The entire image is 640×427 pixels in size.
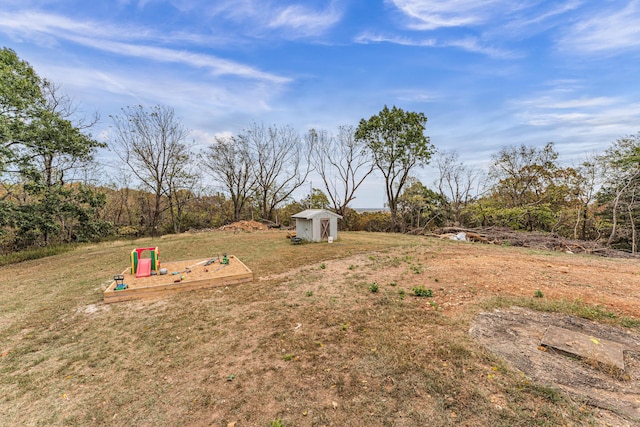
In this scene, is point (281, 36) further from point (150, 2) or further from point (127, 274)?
point (127, 274)

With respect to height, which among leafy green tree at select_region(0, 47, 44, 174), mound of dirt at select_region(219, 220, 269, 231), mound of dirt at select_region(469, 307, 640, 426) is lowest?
mound of dirt at select_region(469, 307, 640, 426)

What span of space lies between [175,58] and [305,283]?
12.1 metres

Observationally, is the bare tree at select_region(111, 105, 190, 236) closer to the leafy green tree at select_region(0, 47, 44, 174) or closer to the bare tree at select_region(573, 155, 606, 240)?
the leafy green tree at select_region(0, 47, 44, 174)

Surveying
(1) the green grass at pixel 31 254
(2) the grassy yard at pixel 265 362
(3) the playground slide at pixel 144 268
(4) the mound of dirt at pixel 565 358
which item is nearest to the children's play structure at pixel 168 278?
(3) the playground slide at pixel 144 268

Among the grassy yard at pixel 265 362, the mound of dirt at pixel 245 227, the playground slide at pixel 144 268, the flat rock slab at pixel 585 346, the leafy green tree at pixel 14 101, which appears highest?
the leafy green tree at pixel 14 101

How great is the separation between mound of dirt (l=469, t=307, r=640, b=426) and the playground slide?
7.83 meters

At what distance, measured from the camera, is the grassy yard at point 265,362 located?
2.28 m

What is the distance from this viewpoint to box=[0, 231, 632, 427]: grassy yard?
2277mm

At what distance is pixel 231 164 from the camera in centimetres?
2295

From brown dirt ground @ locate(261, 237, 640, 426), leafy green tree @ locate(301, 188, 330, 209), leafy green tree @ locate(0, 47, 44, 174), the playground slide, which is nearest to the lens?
brown dirt ground @ locate(261, 237, 640, 426)

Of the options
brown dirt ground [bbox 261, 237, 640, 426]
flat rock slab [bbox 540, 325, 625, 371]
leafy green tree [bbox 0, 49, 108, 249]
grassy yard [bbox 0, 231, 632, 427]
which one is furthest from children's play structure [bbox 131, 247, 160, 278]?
flat rock slab [bbox 540, 325, 625, 371]

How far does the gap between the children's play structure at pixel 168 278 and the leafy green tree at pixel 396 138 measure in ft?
52.7

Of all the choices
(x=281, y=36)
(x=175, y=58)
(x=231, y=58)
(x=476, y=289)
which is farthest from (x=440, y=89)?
(x=175, y=58)

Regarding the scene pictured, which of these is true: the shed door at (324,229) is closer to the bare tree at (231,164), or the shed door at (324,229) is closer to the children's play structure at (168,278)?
the children's play structure at (168,278)
